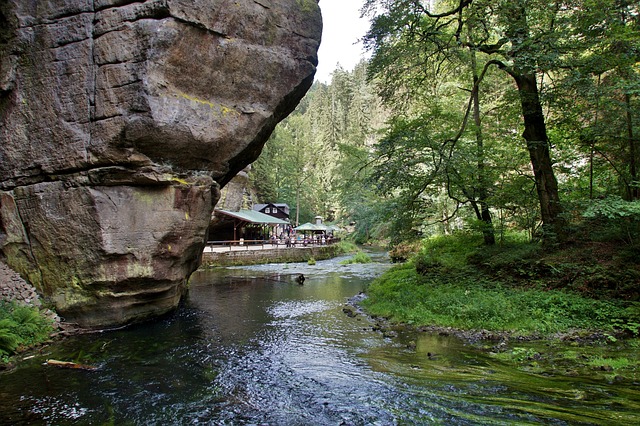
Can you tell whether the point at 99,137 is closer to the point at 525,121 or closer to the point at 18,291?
the point at 18,291

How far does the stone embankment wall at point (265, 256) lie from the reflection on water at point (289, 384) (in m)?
18.4

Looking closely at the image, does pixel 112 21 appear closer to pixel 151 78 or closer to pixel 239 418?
pixel 151 78

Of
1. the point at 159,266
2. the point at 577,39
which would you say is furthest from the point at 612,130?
the point at 159,266

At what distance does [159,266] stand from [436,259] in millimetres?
10949

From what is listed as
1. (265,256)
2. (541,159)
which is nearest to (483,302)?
(541,159)

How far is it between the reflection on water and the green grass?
58.2 inches

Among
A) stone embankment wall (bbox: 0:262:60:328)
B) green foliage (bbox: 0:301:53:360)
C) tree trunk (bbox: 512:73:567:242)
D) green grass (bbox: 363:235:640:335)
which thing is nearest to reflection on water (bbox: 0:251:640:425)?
green foliage (bbox: 0:301:53:360)

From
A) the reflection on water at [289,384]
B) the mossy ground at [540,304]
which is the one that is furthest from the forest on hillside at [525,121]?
the reflection on water at [289,384]

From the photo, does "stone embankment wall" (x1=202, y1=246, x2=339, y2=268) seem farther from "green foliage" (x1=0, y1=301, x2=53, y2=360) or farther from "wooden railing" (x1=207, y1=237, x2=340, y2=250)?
"green foliage" (x1=0, y1=301, x2=53, y2=360)

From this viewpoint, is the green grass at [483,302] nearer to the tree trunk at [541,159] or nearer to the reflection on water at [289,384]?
the tree trunk at [541,159]

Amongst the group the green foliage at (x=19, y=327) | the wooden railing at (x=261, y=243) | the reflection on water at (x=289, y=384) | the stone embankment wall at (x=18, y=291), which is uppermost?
the wooden railing at (x=261, y=243)

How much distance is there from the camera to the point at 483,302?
1060 centimetres

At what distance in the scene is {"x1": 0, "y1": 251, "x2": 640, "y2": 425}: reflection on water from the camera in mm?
5285

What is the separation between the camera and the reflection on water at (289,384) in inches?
208
